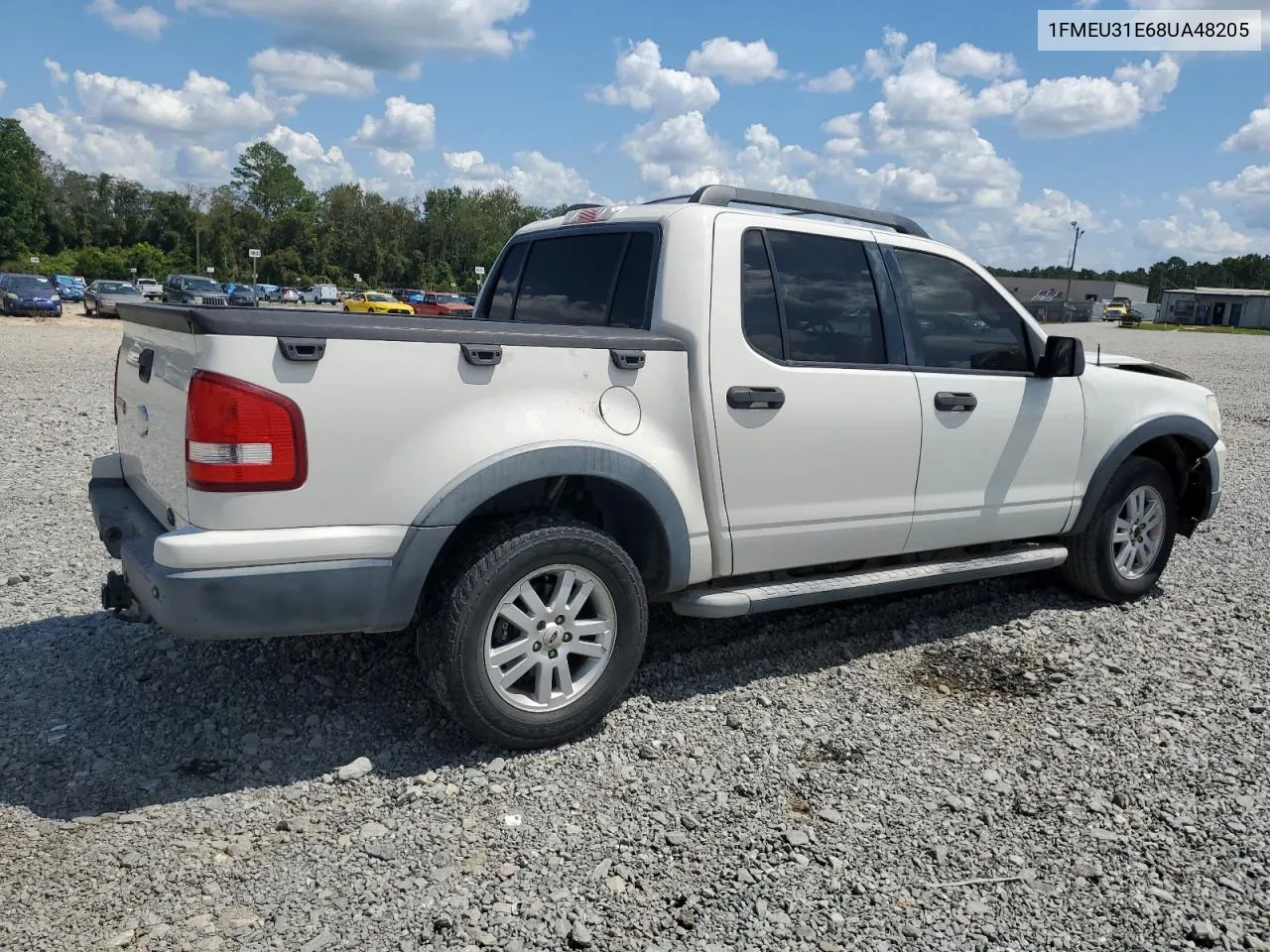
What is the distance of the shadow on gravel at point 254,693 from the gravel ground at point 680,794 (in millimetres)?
15

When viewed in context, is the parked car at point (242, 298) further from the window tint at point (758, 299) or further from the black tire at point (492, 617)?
the window tint at point (758, 299)

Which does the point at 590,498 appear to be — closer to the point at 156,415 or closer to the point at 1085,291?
the point at 156,415

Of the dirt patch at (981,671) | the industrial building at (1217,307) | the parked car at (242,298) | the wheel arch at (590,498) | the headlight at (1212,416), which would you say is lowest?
the dirt patch at (981,671)

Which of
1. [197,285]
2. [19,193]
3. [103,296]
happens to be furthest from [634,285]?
[19,193]

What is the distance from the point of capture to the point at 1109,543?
18.0 feet

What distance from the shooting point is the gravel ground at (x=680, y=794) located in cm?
281

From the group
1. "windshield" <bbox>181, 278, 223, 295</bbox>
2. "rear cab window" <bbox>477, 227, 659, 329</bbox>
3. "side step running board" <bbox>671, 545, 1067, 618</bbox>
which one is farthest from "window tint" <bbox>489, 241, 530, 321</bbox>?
"windshield" <bbox>181, 278, 223, 295</bbox>

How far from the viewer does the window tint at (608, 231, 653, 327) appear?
13.4ft

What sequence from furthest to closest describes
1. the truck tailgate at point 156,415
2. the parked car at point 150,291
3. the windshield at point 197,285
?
the parked car at point 150,291 < the windshield at point 197,285 < the truck tailgate at point 156,415

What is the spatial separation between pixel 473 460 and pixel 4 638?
2712 millimetres

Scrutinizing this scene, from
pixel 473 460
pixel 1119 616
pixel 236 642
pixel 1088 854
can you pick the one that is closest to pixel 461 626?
pixel 473 460

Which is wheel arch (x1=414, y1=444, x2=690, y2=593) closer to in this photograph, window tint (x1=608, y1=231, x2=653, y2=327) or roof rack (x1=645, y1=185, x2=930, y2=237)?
window tint (x1=608, y1=231, x2=653, y2=327)

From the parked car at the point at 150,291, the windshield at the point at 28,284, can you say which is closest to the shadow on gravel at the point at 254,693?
the windshield at the point at 28,284

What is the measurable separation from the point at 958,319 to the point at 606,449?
211 cm
